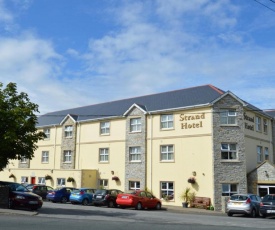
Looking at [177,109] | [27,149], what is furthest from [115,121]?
[27,149]

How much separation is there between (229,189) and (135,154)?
31.6ft

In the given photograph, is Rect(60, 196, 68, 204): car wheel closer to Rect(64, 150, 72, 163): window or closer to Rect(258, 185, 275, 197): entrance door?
Rect(64, 150, 72, 163): window

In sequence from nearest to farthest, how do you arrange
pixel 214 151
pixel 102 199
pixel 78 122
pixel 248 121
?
1. pixel 102 199
2. pixel 214 151
3. pixel 248 121
4. pixel 78 122

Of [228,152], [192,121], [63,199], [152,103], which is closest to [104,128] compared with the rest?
[152,103]

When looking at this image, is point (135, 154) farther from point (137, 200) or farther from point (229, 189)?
point (229, 189)

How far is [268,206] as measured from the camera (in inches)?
888

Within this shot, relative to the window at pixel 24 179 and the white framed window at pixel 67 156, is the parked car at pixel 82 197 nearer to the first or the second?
the white framed window at pixel 67 156

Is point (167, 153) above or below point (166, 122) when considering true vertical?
below

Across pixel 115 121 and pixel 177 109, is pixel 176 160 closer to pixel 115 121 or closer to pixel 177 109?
pixel 177 109

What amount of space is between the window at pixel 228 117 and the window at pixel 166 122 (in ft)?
15.3

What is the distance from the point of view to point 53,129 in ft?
144

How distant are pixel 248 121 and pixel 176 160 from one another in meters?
7.09

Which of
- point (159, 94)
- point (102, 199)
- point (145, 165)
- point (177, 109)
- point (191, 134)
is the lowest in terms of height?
point (102, 199)

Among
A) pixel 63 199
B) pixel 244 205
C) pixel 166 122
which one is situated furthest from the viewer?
pixel 166 122
